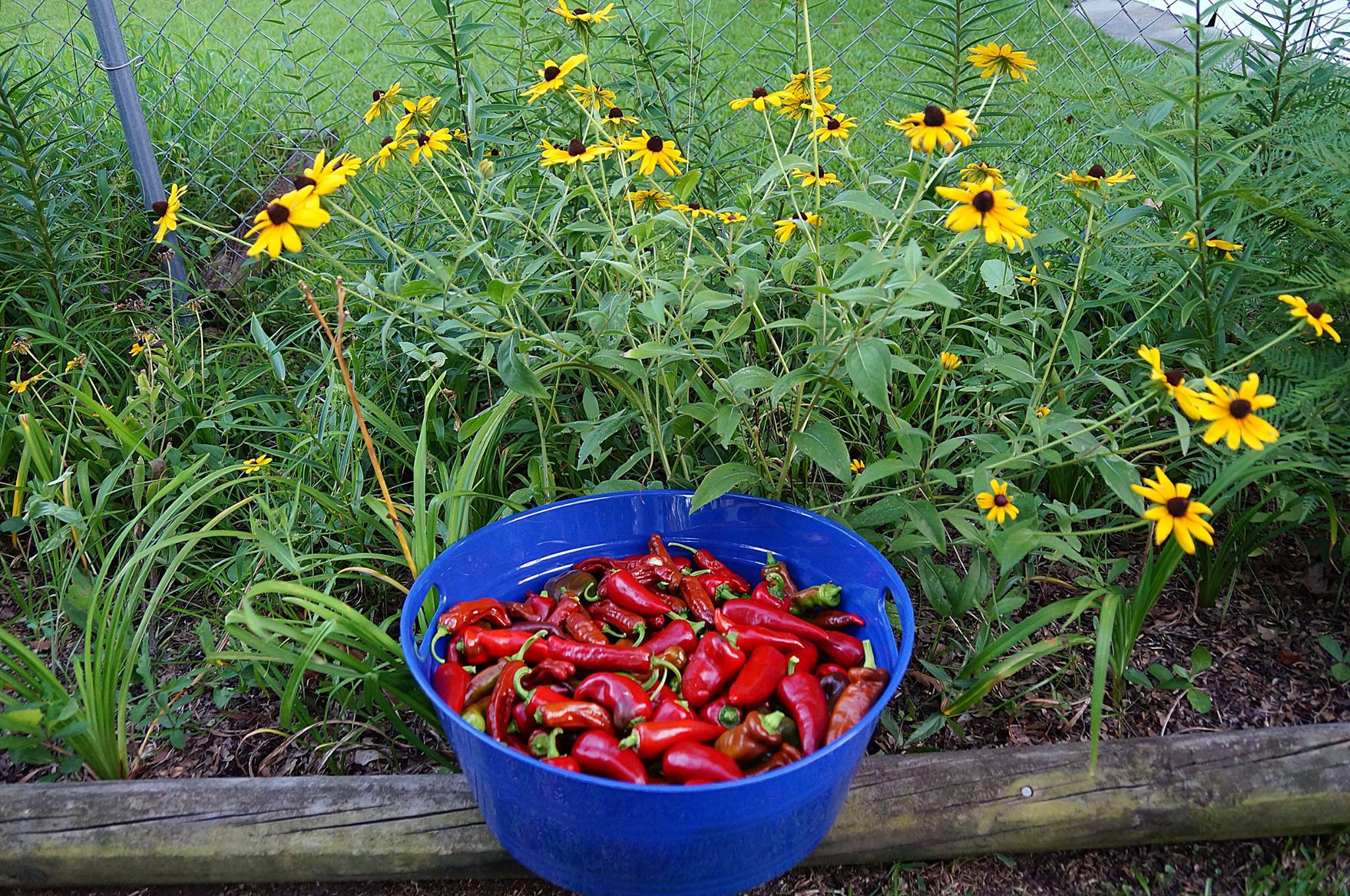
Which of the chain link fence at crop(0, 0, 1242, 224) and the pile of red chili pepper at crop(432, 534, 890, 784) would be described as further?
the chain link fence at crop(0, 0, 1242, 224)

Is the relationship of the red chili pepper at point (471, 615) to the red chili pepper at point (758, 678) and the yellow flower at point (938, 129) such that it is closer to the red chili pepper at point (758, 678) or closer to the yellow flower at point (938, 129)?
the red chili pepper at point (758, 678)

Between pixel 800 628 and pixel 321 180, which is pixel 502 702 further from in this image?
pixel 321 180

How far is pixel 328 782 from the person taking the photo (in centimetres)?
151

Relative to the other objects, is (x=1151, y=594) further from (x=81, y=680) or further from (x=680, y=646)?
(x=81, y=680)

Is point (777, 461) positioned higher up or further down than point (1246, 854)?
higher up

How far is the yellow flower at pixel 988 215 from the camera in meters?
1.19

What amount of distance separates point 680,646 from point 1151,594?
772 mm

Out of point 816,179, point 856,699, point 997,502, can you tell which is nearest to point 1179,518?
point 997,502

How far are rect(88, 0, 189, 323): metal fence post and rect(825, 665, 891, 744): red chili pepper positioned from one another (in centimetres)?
184

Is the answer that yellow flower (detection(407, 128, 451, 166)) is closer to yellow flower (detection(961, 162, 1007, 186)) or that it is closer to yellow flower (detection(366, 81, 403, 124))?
yellow flower (detection(366, 81, 403, 124))

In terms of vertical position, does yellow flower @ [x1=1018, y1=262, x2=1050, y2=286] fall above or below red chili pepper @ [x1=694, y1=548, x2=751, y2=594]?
above

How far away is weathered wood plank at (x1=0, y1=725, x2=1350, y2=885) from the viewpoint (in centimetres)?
146

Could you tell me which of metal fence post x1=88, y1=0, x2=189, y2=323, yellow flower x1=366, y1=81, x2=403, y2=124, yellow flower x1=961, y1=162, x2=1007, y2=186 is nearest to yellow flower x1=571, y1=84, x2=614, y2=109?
yellow flower x1=366, y1=81, x2=403, y2=124

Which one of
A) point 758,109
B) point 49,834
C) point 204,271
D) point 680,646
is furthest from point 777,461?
point 204,271
